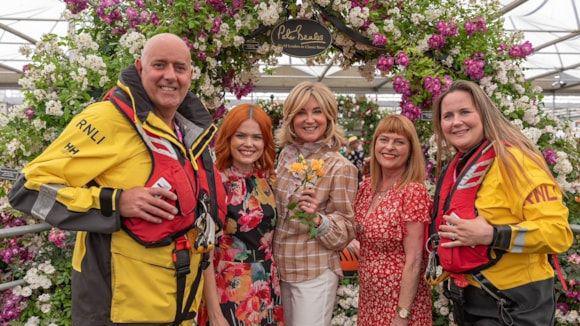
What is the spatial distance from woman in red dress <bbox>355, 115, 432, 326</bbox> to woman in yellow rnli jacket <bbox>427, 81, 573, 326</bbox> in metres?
0.21

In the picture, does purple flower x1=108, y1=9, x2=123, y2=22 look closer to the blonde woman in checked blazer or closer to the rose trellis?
the rose trellis

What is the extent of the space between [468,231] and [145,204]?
1.36 m

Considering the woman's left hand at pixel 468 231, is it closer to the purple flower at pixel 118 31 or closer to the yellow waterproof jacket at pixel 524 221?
the yellow waterproof jacket at pixel 524 221

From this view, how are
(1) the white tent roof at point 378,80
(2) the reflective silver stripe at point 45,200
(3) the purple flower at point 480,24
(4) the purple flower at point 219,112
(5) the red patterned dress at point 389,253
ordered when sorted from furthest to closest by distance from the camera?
(1) the white tent roof at point 378,80 < (4) the purple flower at point 219,112 < (3) the purple flower at point 480,24 < (5) the red patterned dress at point 389,253 < (2) the reflective silver stripe at point 45,200

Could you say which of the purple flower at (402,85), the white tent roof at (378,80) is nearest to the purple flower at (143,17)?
the purple flower at (402,85)

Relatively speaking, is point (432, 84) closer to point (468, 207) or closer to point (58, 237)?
point (468, 207)

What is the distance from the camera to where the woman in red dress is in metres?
2.52

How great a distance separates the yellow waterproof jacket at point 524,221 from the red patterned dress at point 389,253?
0.43 m

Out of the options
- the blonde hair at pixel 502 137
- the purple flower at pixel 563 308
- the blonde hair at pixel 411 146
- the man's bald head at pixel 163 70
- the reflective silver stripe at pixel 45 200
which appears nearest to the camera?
the reflective silver stripe at pixel 45 200

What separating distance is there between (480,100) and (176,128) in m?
1.46

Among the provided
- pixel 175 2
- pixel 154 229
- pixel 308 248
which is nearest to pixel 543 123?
pixel 308 248

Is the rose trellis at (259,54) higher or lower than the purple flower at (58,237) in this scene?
higher

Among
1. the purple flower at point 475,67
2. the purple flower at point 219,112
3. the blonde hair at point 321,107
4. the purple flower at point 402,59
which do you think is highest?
the purple flower at point 402,59

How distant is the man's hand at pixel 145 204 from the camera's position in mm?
1776
